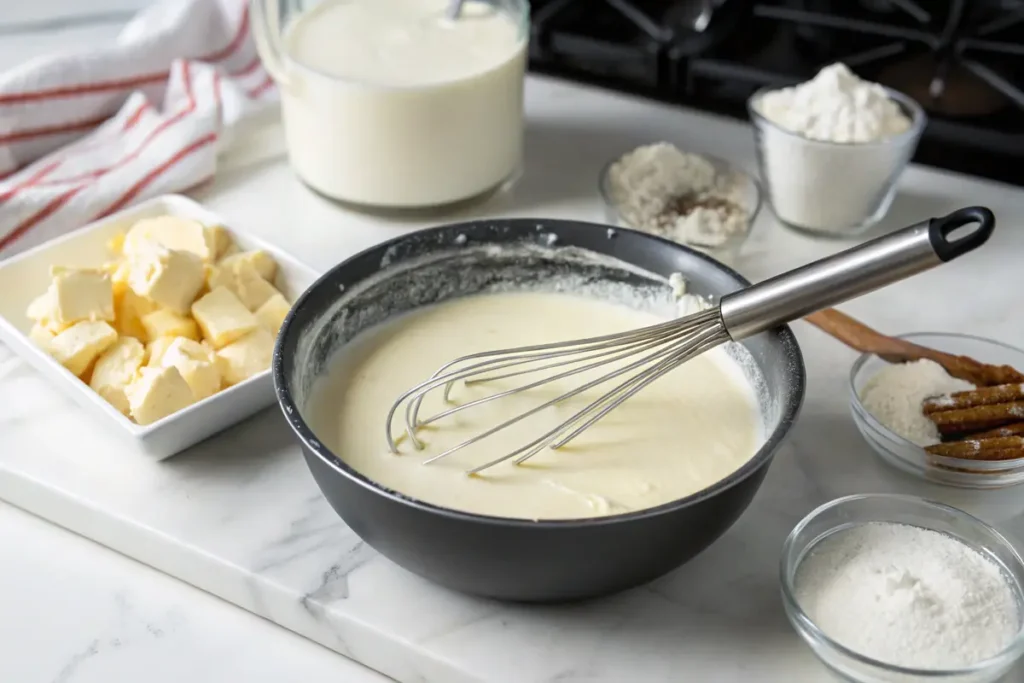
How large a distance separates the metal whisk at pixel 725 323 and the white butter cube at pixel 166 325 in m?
0.21

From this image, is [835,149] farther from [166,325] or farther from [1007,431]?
[166,325]

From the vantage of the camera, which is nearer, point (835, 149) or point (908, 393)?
point (908, 393)

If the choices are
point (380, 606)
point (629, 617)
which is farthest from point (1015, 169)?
point (380, 606)

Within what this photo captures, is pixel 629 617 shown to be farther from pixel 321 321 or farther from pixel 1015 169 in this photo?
pixel 1015 169

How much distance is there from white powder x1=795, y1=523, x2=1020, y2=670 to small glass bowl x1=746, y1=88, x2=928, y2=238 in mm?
429

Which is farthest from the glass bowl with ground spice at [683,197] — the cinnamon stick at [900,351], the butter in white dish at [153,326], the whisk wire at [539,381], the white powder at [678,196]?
the butter in white dish at [153,326]

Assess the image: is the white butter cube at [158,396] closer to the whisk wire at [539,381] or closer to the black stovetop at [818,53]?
the whisk wire at [539,381]

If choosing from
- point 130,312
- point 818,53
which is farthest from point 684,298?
point 818,53

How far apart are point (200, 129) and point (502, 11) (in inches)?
13.1

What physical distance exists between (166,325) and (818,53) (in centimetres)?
79

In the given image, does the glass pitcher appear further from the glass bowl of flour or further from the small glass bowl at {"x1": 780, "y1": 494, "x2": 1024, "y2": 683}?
the small glass bowl at {"x1": 780, "y1": 494, "x2": 1024, "y2": 683}

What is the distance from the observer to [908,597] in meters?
0.67

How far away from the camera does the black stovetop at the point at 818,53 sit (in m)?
1.20

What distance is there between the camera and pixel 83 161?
3.89 ft
